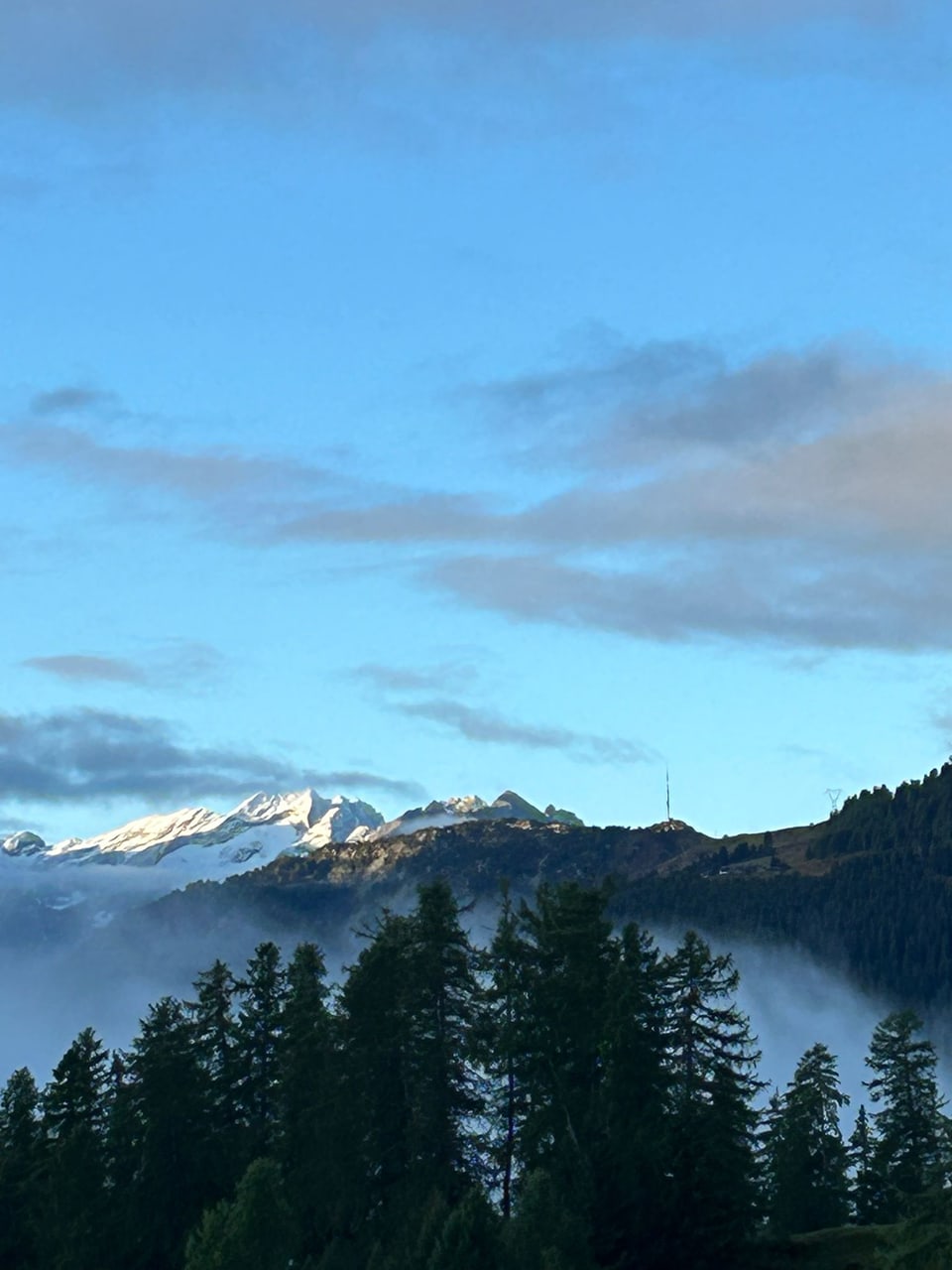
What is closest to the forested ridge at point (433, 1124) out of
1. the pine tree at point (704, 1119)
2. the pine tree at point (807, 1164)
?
the pine tree at point (704, 1119)

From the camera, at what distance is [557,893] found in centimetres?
10206

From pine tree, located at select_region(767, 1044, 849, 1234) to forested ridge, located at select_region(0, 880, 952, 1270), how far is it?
33cm

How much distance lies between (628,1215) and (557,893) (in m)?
19.6

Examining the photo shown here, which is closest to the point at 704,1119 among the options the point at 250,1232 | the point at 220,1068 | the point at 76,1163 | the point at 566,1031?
the point at 566,1031

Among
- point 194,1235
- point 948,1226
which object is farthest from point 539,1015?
point 948,1226

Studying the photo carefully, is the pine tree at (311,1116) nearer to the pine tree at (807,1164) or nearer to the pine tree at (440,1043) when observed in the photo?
the pine tree at (440,1043)

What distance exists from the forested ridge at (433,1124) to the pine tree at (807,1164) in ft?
1.08

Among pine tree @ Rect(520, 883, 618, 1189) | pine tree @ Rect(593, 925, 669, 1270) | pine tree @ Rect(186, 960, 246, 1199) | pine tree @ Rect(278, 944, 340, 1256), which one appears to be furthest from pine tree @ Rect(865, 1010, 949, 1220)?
pine tree @ Rect(186, 960, 246, 1199)

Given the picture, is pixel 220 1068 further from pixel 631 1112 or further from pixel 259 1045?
pixel 631 1112

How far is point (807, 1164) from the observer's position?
114m

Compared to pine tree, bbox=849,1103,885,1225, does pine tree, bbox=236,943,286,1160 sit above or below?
above

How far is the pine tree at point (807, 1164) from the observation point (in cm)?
11238

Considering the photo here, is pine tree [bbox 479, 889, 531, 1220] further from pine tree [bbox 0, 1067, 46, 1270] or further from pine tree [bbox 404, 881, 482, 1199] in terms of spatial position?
pine tree [bbox 0, 1067, 46, 1270]

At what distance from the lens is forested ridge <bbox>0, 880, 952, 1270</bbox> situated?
86.6m
